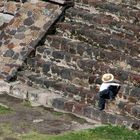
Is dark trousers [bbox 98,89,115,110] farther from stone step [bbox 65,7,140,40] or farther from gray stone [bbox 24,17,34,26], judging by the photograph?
gray stone [bbox 24,17,34,26]

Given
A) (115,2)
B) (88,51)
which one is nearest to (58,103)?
(88,51)

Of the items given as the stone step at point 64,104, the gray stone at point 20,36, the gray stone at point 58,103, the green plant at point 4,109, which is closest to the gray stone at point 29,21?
the gray stone at point 20,36

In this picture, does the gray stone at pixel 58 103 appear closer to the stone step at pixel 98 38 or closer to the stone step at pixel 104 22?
the stone step at pixel 98 38

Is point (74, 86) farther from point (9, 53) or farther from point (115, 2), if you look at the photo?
point (115, 2)

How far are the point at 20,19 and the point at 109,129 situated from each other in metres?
3.97

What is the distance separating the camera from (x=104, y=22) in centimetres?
1144

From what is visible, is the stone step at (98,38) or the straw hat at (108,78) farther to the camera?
the stone step at (98,38)

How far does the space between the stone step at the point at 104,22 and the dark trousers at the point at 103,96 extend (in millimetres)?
1677

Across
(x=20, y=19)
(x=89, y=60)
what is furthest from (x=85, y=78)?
(x=20, y=19)

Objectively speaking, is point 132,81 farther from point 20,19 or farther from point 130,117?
point 20,19

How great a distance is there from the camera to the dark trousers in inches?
379

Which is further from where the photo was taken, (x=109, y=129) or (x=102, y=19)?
(x=102, y=19)

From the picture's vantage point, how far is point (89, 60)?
35.0 feet

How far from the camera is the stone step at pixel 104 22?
11.1 m
